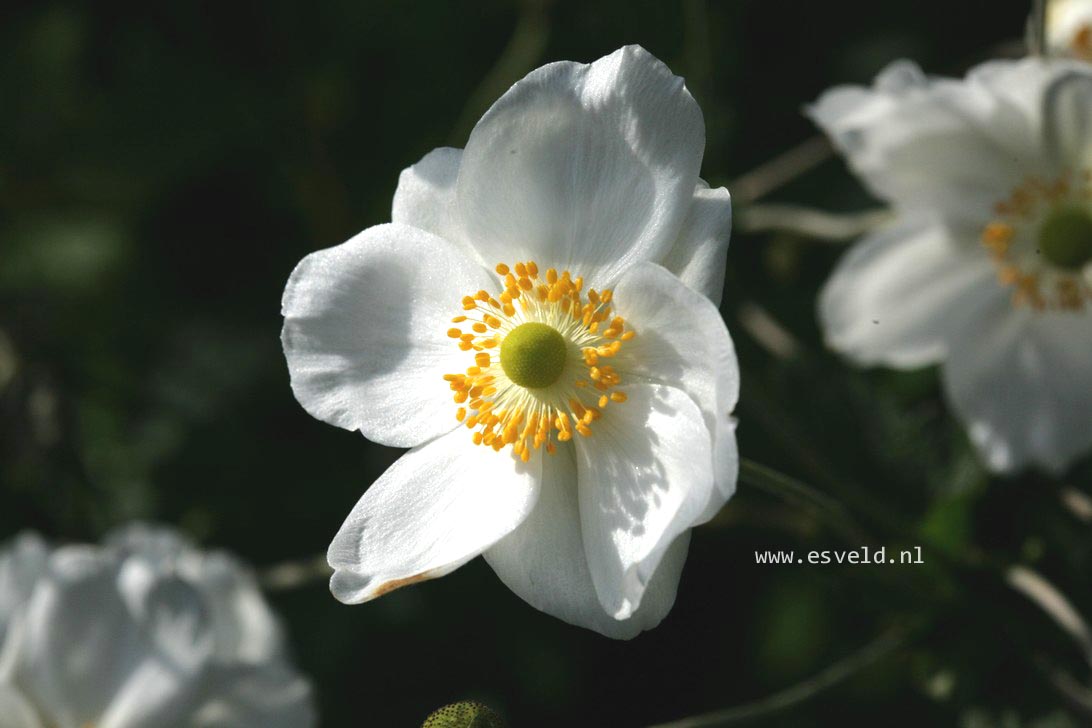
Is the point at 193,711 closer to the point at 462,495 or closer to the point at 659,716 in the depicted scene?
the point at 462,495

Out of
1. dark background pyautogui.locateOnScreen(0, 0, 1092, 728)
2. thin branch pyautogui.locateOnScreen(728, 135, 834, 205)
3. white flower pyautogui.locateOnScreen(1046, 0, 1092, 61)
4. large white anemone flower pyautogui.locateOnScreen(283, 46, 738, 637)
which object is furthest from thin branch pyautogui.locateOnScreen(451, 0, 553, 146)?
white flower pyautogui.locateOnScreen(1046, 0, 1092, 61)

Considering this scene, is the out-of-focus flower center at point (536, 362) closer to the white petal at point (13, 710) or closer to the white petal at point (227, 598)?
the white petal at point (227, 598)

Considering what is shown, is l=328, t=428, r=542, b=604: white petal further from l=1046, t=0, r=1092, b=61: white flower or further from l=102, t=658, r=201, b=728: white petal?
l=1046, t=0, r=1092, b=61: white flower

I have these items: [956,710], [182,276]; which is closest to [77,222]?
[182,276]

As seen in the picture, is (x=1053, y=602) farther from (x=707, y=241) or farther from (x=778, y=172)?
(x=778, y=172)

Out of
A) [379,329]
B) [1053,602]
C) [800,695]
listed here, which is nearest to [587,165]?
[379,329]

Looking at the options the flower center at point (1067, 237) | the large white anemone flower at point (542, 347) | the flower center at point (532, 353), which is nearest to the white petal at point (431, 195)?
the large white anemone flower at point (542, 347)
